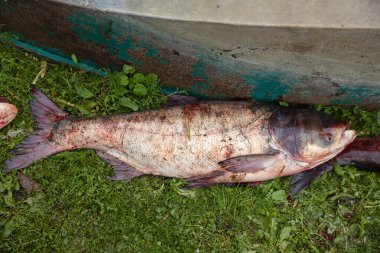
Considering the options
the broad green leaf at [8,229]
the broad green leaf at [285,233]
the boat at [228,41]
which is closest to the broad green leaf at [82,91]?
the boat at [228,41]

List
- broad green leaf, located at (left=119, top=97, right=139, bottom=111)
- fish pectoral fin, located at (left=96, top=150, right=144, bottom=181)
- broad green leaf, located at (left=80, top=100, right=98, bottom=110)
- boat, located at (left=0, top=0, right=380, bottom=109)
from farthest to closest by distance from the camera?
broad green leaf, located at (left=80, top=100, right=98, bottom=110) < broad green leaf, located at (left=119, top=97, right=139, bottom=111) < fish pectoral fin, located at (left=96, top=150, right=144, bottom=181) < boat, located at (left=0, top=0, right=380, bottom=109)

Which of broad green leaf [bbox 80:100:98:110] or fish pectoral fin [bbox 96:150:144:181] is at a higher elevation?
broad green leaf [bbox 80:100:98:110]

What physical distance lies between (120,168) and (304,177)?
78.9 inches

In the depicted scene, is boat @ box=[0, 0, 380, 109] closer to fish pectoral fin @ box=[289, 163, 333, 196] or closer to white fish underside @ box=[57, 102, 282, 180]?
white fish underside @ box=[57, 102, 282, 180]

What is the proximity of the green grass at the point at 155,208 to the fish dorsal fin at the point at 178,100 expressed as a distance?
0.55ft

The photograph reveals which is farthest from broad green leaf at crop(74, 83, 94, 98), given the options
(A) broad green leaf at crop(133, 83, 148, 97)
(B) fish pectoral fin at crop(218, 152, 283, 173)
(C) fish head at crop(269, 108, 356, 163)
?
(C) fish head at crop(269, 108, 356, 163)

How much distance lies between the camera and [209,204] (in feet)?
15.6

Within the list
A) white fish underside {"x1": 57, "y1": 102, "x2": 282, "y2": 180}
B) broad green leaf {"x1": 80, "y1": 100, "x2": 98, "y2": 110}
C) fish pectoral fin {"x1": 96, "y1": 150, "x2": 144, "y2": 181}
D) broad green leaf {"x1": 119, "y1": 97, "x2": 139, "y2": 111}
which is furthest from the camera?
broad green leaf {"x1": 80, "y1": 100, "x2": 98, "y2": 110}

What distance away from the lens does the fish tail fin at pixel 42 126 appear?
451cm

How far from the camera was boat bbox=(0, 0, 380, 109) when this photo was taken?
3520mm

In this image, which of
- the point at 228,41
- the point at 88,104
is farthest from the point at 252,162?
the point at 88,104

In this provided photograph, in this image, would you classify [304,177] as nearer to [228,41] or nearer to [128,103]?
[228,41]

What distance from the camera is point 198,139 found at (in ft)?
13.9

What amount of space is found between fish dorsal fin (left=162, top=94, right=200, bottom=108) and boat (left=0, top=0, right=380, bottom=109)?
120 millimetres
